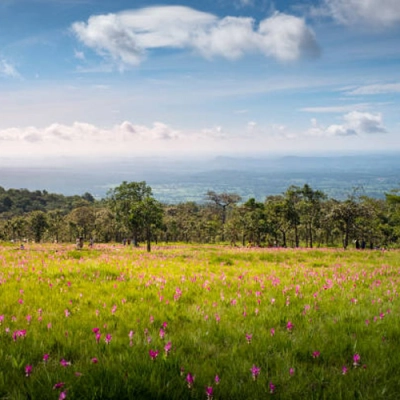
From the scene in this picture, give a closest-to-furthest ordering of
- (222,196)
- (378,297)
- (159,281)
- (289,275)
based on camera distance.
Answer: (378,297) < (159,281) < (289,275) < (222,196)

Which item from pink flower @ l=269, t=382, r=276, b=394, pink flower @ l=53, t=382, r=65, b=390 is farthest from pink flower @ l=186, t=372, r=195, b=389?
pink flower @ l=53, t=382, r=65, b=390

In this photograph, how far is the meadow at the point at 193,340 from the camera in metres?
3.54

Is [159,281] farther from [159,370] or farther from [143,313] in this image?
[159,370]

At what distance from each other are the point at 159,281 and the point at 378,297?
551cm

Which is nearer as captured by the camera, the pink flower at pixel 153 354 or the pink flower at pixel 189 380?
the pink flower at pixel 189 380

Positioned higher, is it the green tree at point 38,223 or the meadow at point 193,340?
the meadow at point 193,340

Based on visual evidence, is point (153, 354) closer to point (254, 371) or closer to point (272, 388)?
point (254, 371)

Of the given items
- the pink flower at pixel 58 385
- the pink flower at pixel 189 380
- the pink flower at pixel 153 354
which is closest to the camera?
A: the pink flower at pixel 58 385

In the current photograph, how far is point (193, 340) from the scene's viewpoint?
4875 millimetres

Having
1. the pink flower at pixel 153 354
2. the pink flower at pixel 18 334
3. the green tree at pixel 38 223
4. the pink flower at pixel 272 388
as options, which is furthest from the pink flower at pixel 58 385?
the green tree at pixel 38 223

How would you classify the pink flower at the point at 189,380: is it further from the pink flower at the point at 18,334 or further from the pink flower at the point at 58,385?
the pink flower at the point at 18,334

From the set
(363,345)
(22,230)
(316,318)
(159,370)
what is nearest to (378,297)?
(316,318)

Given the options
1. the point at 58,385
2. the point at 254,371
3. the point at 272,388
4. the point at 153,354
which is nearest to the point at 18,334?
the point at 58,385

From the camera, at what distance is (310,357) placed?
177 inches
